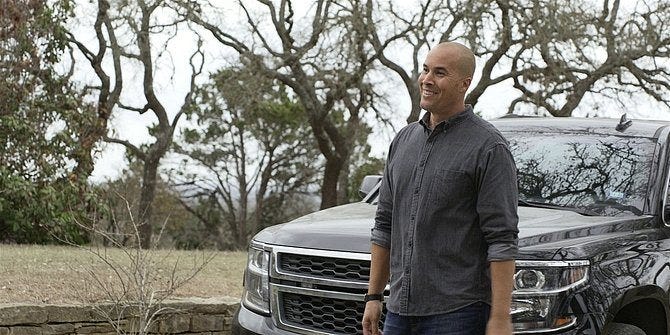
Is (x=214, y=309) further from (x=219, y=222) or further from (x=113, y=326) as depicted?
(x=219, y=222)

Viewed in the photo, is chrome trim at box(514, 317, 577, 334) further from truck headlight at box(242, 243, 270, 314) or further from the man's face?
truck headlight at box(242, 243, 270, 314)

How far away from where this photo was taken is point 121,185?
108 ft

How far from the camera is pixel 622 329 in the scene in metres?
4.49

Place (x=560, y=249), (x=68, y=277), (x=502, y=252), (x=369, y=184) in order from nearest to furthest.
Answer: (x=502, y=252) → (x=560, y=249) → (x=369, y=184) → (x=68, y=277)

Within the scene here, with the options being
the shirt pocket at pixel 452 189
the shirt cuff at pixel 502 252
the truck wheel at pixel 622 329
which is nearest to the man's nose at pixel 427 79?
the shirt pocket at pixel 452 189

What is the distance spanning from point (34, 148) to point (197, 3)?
9611 mm

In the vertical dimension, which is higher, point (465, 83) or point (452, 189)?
point (465, 83)

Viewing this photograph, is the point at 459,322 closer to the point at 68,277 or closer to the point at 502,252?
the point at 502,252

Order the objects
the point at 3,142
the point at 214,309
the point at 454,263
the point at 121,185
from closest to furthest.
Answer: the point at 454,263 → the point at 214,309 → the point at 3,142 → the point at 121,185

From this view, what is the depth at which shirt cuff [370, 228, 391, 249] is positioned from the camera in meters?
3.86

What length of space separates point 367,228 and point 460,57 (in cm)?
132

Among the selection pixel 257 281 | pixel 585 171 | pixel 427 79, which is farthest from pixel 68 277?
pixel 427 79

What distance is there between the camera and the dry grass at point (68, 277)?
8.30m

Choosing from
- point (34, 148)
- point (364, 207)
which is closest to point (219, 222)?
point (34, 148)
